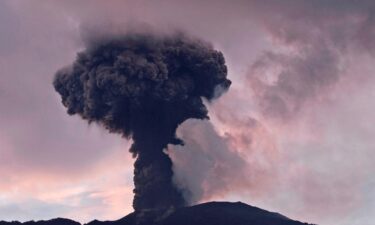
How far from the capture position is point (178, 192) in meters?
77.2

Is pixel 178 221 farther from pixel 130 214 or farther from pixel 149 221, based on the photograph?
pixel 130 214

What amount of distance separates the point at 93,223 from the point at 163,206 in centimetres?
2081

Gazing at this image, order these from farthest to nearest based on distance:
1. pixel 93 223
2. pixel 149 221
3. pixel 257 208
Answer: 1. pixel 257 208
2. pixel 93 223
3. pixel 149 221

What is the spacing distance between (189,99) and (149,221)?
19513 mm

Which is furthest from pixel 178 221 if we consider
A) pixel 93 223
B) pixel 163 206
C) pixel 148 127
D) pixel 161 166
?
pixel 93 223

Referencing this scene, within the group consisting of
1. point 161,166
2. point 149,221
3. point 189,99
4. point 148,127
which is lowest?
point 149,221

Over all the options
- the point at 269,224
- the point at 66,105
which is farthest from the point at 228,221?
the point at 66,105

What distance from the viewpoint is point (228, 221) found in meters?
83.2

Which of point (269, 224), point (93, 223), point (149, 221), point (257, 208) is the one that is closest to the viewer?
point (149, 221)

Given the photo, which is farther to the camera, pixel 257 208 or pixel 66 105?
pixel 257 208

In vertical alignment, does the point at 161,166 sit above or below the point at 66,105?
below

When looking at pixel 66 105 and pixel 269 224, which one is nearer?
pixel 66 105

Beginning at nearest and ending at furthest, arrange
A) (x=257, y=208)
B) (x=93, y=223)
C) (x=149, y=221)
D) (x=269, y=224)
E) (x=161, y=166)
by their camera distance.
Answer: (x=161, y=166)
(x=149, y=221)
(x=269, y=224)
(x=93, y=223)
(x=257, y=208)

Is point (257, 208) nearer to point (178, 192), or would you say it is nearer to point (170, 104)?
point (178, 192)
